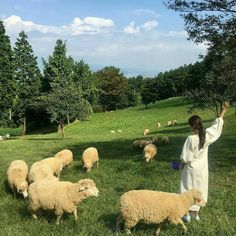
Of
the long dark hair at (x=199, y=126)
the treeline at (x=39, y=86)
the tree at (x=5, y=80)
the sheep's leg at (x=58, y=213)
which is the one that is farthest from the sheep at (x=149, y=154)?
the tree at (x=5, y=80)

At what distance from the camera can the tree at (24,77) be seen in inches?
2643

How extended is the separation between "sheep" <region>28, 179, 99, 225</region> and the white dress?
2232 millimetres

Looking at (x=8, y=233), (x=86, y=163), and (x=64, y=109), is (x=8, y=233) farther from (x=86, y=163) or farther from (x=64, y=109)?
(x=64, y=109)

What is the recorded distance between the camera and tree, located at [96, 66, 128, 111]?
114 metres

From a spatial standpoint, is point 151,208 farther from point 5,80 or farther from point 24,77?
point 24,77

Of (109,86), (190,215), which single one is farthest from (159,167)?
(109,86)

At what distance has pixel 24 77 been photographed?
67.8m

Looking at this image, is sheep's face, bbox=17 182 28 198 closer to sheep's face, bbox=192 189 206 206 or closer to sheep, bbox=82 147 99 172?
sheep, bbox=82 147 99 172

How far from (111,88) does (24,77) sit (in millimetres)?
49337

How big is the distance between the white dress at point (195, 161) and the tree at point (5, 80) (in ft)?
170

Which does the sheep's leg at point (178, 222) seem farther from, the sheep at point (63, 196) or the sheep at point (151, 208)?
the sheep at point (63, 196)

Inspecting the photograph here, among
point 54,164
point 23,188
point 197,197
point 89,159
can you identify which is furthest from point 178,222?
point 89,159

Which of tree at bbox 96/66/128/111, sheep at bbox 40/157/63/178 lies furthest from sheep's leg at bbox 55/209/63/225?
tree at bbox 96/66/128/111

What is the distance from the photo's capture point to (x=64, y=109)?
4228 centimetres
